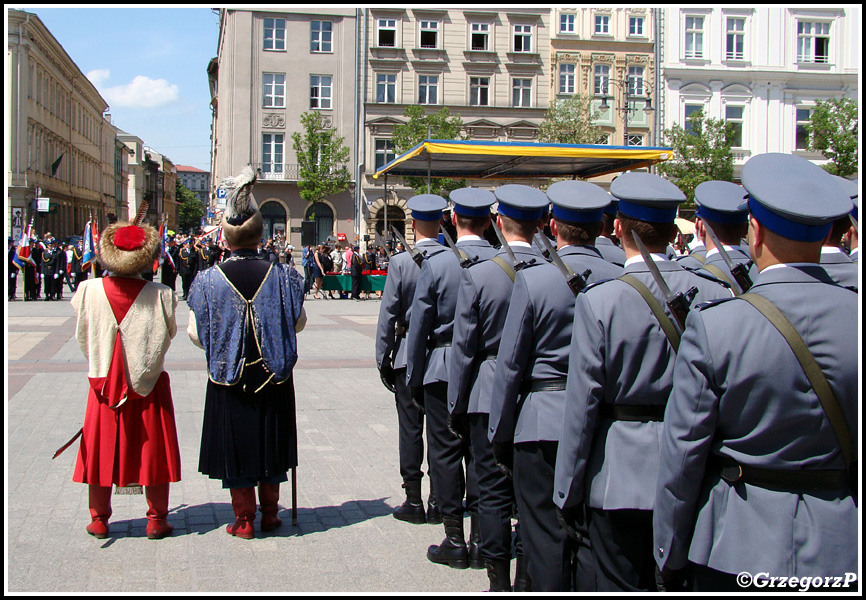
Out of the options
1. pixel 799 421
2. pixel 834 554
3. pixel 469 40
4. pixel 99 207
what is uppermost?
pixel 469 40

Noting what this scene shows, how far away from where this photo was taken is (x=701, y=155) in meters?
37.4

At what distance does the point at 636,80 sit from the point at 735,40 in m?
5.47

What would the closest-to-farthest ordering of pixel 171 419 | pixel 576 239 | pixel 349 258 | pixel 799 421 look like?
pixel 799 421
pixel 576 239
pixel 171 419
pixel 349 258

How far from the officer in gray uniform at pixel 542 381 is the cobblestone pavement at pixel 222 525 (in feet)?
3.17

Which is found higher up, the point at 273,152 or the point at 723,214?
the point at 273,152

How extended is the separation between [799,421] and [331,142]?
44.8 meters

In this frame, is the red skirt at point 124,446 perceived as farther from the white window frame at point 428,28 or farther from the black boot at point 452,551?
the white window frame at point 428,28

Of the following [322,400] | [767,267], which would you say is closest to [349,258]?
[322,400]

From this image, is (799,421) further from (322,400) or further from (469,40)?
(469,40)

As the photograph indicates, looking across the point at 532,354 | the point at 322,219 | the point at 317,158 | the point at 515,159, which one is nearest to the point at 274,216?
the point at 322,219

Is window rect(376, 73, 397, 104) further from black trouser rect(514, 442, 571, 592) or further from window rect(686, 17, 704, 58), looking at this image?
black trouser rect(514, 442, 571, 592)

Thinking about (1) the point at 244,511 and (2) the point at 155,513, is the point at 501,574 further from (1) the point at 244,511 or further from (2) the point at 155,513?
(2) the point at 155,513

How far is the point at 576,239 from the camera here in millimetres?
3701

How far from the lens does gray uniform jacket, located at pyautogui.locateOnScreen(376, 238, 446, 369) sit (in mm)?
5422
